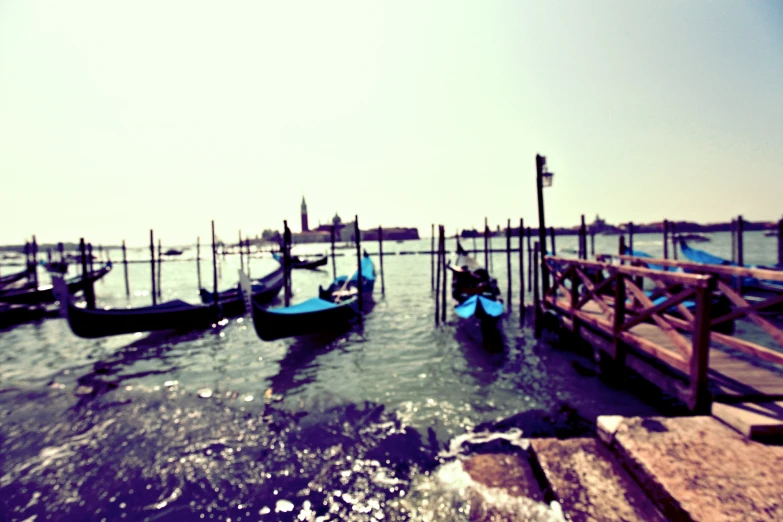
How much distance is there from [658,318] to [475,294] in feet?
23.7

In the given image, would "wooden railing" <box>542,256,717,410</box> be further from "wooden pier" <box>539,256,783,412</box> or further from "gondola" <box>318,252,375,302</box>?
"gondola" <box>318,252,375,302</box>

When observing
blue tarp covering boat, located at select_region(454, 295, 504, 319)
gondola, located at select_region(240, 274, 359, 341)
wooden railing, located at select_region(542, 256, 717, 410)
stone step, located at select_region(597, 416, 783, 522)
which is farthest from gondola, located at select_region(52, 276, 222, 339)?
stone step, located at select_region(597, 416, 783, 522)

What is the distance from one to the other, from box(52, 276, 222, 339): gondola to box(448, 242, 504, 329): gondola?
790 centimetres

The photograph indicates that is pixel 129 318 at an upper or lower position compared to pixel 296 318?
lower

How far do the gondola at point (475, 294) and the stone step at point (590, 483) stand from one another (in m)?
5.31

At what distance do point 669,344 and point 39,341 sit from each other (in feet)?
48.8

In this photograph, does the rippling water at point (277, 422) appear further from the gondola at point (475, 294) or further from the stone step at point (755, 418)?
the stone step at point (755, 418)

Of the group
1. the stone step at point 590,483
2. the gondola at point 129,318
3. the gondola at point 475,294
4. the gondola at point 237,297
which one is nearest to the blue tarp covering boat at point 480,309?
the gondola at point 475,294

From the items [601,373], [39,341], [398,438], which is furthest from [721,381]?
[39,341]

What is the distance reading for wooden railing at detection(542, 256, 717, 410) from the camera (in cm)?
342

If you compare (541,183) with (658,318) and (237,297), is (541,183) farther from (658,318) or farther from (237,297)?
(237,297)

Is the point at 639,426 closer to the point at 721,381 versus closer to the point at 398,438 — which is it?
the point at 721,381

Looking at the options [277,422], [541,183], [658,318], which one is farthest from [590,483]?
[541,183]

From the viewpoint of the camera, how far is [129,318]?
981 cm
